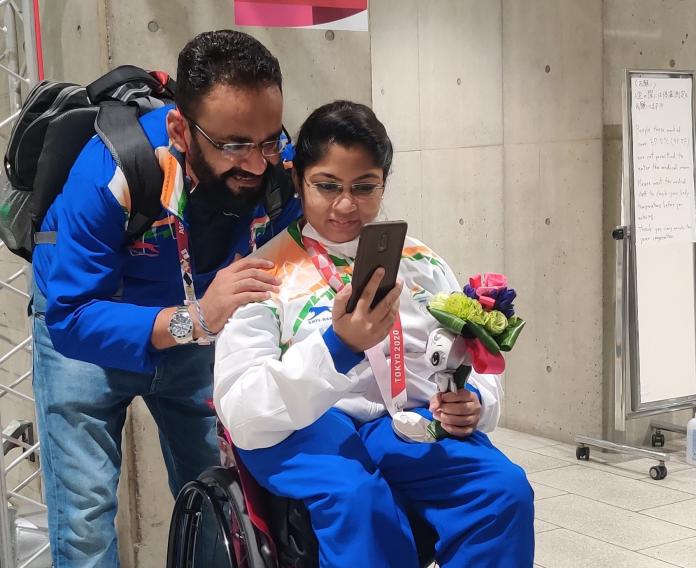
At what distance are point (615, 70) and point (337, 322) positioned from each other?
136 inches

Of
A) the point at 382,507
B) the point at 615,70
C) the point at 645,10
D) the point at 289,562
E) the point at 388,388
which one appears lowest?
the point at 289,562

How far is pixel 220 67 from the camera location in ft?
5.99

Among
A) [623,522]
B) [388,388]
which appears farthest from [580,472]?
[388,388]

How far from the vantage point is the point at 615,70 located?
15.3 feet

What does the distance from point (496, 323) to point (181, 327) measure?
0.59 metres

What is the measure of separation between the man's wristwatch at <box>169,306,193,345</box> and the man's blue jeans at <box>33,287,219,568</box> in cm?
32

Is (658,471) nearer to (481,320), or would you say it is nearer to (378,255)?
(481,320)

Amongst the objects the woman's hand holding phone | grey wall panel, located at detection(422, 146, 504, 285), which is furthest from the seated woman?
grey wall panel, located at detection(422, 146, 504, 285)

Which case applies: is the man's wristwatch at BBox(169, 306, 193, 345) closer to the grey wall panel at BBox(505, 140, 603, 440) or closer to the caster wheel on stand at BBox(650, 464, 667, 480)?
the caster wheel on stand at BBox(650, 464, 667, 480)

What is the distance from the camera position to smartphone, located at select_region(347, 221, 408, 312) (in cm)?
160

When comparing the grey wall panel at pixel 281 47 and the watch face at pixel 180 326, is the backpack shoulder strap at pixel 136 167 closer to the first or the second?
the watch face at pixel 180 326

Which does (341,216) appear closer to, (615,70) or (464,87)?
(615,70)

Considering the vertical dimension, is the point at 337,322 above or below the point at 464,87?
below

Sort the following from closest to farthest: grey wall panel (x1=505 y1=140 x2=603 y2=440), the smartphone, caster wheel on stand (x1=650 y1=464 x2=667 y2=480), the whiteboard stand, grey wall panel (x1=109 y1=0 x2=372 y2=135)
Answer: the smartphone < grey wall panel (x1=109 y1=0 x2=372 y2=135) < caster wheel on stand (x1=650 y1=464 x2=667 y2=480) < the whiteboard stand < grey wall panel (x1=505 y1=140 x2=603 y2=440)
